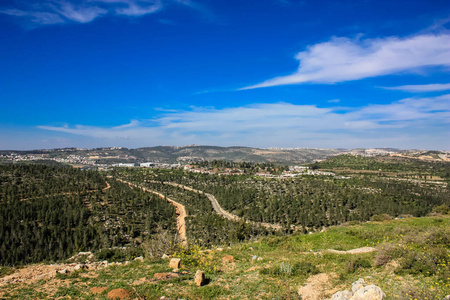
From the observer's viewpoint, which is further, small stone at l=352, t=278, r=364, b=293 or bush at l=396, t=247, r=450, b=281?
bush at l=396, t=247, r=450, b=281

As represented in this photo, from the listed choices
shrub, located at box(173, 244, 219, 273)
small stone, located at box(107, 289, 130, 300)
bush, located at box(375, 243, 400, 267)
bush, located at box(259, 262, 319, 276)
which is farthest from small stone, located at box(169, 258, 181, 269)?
bush, located at box(375, 243, 400, 267)

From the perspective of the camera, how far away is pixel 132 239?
167 feet

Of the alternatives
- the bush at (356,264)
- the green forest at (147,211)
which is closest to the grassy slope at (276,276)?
the bush at (356,264)

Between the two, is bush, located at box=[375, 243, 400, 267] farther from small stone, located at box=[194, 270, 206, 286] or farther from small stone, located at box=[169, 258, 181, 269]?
small stone, located at box=[169, 258, 181, 269]

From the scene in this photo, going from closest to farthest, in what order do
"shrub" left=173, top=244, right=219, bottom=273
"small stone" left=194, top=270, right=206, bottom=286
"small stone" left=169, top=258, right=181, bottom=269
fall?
"small stone" left=194, top=270, right=206, bottom=286
"shrub" left=173, top=244, right=219, bottom=273
"small stone" left=169, top=258, right=181, bottom=269

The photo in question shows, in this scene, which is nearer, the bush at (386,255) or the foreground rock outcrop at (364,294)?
the foreground rock outcrop at (364,294)

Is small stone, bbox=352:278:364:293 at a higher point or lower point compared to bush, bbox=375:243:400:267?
lower

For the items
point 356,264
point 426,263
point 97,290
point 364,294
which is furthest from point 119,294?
point 426,263

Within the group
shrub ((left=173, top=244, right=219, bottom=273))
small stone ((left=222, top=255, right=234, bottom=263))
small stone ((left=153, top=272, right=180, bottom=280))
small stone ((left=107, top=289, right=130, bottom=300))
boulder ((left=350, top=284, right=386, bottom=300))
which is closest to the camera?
boulder ((left=350, top=284, right=386, bottom=300))

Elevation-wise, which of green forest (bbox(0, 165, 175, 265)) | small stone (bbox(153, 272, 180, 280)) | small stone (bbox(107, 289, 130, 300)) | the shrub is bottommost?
green forest (bbox(0, 165, 175, 265))

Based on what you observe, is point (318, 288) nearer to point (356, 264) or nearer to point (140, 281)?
point (356, 264)

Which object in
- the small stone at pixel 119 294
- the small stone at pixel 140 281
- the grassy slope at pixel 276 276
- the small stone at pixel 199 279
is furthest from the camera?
the small stone at pixel 140 281

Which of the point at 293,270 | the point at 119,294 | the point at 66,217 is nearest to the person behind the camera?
the point at 119,294

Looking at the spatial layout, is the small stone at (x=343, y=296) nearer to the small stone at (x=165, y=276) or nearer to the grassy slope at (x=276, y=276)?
the grassy slope at (x=276, y=276)
